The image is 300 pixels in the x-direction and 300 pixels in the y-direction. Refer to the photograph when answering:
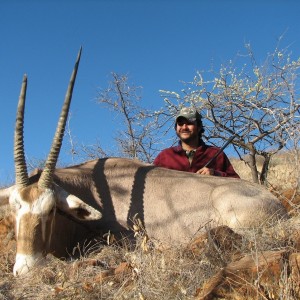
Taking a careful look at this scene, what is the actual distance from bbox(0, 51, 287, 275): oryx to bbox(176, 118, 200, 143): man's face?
49.6 inches

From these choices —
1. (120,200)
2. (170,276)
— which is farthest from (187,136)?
(170,276)

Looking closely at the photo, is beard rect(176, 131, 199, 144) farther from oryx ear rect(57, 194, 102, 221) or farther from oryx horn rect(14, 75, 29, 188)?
oryx horn rect(14, 75, 29, 188)

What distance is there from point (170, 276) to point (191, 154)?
3.97 m

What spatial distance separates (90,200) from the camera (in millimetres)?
5219

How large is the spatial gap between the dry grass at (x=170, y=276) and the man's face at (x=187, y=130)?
303cm

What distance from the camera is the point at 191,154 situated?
6.70 m

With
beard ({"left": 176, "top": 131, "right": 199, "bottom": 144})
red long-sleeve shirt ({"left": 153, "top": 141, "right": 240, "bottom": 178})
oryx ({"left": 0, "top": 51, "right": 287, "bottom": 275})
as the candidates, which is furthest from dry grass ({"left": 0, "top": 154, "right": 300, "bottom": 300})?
beard ({"left": 176, "top": 131, "right": 199, "bottom": 144})

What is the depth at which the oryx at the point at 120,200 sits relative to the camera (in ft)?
14.4

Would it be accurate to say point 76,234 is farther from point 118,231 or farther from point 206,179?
point 206,179

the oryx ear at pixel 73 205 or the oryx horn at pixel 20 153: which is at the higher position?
the oryx horn at pixel 20 153

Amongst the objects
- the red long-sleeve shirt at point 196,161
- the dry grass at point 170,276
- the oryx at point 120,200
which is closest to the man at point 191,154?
the red long-sleeve shirt at point 196,161

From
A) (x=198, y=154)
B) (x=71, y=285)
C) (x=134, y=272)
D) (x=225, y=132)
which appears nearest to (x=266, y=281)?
(x=134, y=272)

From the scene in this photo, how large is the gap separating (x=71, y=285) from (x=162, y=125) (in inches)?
262

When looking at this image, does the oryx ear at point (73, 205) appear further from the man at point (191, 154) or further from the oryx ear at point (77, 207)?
the man at point (191, 154)
